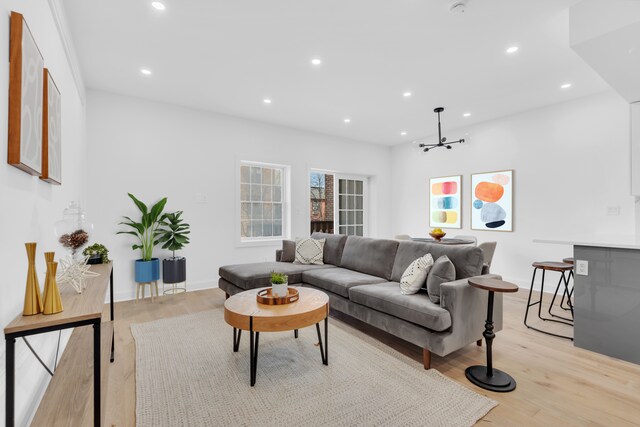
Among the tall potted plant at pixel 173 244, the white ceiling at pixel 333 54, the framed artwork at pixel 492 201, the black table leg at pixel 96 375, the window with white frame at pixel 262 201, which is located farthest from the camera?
the window with white frame at pixel 262 201

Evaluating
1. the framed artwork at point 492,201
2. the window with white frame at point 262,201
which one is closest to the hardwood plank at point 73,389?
the window with white frame at point 262,201

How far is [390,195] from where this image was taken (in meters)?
7.36

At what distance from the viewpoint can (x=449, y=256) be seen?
2869 mm

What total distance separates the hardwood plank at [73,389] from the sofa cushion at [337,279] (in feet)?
6.57

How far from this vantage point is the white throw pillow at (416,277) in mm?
2742

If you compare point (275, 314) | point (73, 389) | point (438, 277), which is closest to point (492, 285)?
point (438, 277)

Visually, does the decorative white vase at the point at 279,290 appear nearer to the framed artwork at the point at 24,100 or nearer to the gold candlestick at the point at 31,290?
the gold candlestick at the point at 31,290

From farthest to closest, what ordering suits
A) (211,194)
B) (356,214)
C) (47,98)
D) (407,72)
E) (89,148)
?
(356,214)
(211,194)
(89,148)
(407,72)
(47,98)

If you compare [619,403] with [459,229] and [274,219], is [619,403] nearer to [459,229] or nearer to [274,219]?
[459,229]

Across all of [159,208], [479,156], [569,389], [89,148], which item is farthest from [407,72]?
[89,148]

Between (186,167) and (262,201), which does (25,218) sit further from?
(262,201)

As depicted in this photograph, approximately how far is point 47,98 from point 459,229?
233 inches

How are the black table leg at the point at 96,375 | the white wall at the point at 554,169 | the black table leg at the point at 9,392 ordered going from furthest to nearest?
the white wall at the point at 554,169 < the black table leg at the point at 96,375 < the black table leg at the point at 9,392

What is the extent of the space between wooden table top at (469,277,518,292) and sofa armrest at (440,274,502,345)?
0.36 feet
